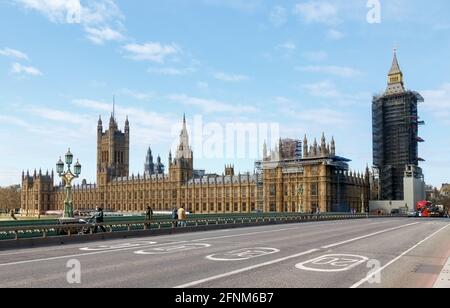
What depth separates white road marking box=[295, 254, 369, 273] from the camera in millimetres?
14156

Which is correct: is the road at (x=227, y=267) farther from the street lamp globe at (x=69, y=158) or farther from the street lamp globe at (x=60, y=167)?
the street lamp globe at (x=60, y=167)

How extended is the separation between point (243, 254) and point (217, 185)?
114802mm

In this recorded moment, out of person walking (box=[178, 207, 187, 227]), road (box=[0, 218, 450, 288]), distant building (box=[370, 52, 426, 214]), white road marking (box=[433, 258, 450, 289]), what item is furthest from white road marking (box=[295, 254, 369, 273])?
distant building (box=[370, 52, 426, 214])

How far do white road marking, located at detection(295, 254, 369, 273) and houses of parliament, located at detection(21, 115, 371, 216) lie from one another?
6223 centimetres

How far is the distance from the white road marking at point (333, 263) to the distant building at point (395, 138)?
9785 centimetres

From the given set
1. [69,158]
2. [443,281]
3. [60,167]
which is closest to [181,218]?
[69,158]

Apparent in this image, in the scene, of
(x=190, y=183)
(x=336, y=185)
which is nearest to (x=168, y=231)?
(x=336, y=185)

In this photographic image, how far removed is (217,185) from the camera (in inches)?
5226

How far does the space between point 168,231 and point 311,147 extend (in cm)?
9572

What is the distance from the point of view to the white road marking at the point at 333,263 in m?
14.2

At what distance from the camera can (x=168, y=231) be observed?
3266cm
